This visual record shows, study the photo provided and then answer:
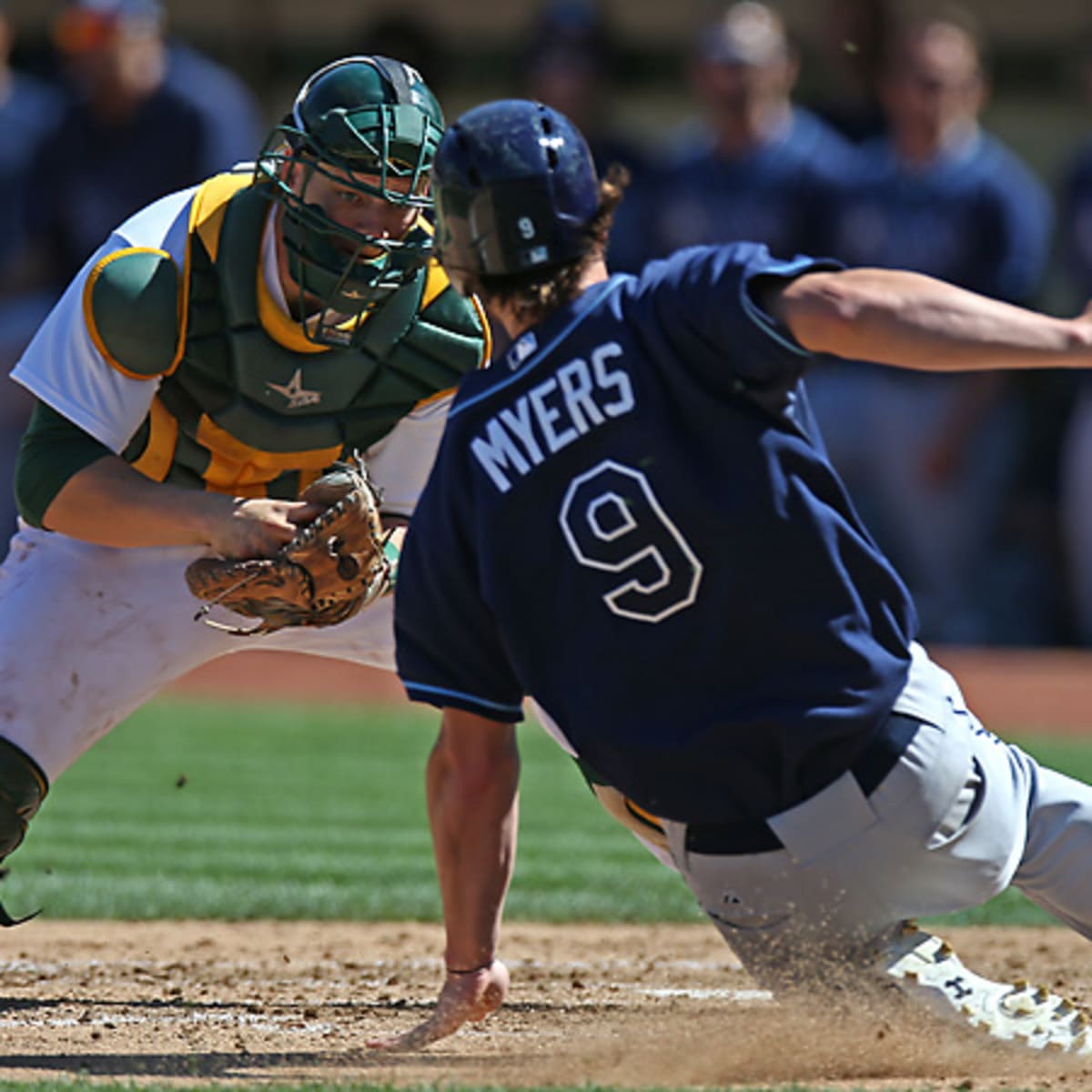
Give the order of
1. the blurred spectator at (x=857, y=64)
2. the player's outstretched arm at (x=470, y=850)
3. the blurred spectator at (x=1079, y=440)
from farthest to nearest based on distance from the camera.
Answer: the blurred spectator at (x=857, y=64), the blurred spectator at (x=1079, y=440), the player's outstretched arm at (x=470, y=850)

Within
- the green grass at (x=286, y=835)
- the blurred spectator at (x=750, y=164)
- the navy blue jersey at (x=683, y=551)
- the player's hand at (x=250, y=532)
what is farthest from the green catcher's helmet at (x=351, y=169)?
the blurred spectator at (x=750, y=164)

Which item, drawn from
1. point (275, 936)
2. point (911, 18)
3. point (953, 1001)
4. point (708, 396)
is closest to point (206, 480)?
point (275, 936)

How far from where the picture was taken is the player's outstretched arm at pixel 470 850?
13.5ft

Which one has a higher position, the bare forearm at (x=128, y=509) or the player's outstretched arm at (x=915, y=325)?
the player's outstretched arm at (x=915, y=325)

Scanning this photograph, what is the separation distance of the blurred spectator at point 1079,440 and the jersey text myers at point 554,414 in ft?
25.6

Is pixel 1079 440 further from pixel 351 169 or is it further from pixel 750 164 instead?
pixel 351 169

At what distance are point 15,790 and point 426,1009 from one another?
43.9 inches

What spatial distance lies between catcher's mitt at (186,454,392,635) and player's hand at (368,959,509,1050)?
902 millimetres

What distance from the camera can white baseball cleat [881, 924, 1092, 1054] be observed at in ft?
12.1

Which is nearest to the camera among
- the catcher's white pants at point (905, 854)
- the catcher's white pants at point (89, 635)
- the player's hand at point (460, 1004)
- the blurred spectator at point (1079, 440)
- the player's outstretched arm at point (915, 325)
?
the player's outstretched arm at point (915, 325)

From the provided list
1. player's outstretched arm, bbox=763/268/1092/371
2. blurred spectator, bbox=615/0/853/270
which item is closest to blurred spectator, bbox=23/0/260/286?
blurred spectator, bbox=615/0/853/270

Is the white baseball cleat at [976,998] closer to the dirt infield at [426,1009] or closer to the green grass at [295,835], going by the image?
the dirt infield at [426,1009]

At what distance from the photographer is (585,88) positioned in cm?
1105

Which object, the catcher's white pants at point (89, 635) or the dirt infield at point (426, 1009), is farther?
the catcher's white pants at point (89, 635)
